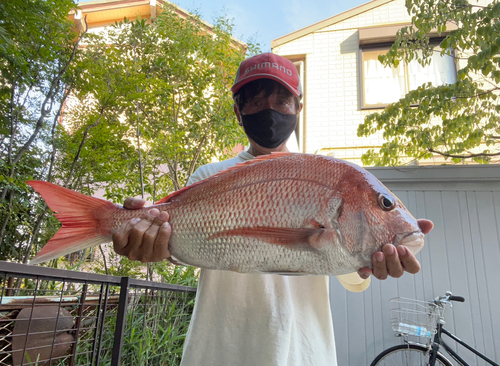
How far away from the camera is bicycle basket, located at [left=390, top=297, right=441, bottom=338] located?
399 centimetres

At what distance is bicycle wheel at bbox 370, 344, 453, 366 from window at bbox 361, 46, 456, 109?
6.16 m

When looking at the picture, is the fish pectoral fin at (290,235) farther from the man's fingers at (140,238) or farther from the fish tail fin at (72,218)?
the fish tail fin at (72,218)

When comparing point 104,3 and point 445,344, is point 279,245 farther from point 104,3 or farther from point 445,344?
point 104,3

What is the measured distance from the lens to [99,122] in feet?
14.4

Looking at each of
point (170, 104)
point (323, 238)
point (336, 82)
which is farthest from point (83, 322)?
point (336, 82)

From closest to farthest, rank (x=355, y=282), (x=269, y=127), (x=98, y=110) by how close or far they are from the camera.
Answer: (x=355, y=282) → (x=269, y=127) → (x=98, y=110)

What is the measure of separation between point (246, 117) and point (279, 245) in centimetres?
107

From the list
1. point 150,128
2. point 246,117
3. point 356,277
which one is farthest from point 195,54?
point 356,277

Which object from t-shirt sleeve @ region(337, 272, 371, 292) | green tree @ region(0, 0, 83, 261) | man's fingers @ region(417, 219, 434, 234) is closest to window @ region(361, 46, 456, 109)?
green tree @ region(0, 0, 83, 261)

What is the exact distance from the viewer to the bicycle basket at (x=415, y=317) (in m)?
3.99

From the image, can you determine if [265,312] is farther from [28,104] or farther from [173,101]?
[173,101]

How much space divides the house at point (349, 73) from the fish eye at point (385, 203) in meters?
7.54

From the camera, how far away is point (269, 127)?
186 centimetres

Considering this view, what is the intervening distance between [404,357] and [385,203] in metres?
4.26
